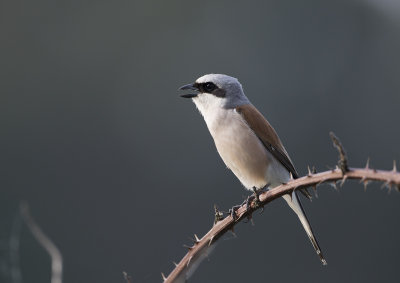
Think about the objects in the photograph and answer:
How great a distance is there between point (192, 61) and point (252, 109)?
10.4 meters

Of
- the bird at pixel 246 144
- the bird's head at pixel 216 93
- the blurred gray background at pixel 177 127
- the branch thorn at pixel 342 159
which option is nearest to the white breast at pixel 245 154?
the bird at pixel 246 144

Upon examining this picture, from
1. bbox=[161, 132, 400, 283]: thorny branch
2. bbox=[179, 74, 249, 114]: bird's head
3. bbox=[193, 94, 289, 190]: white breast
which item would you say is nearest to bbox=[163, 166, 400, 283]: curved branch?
bbox=[161, 132, 400, 283]: thorny branch

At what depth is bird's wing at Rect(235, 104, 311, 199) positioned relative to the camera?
3.71 m

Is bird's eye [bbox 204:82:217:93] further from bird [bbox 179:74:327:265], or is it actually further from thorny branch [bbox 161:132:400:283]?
thorny branch [bbox 161:132:400:283]

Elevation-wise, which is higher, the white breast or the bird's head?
the bird's head

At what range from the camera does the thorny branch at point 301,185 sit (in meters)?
1.27

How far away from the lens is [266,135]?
151 inches

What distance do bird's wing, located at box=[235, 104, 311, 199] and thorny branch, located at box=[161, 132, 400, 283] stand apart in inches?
73.0

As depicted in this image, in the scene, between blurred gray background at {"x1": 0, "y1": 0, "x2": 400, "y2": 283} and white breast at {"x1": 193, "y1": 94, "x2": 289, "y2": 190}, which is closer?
white breast at {"x1": 193, "y1": 94, "x2": 289, "y2": 190}

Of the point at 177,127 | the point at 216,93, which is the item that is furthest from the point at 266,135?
the point at 177,127

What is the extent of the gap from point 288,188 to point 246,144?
206 cm

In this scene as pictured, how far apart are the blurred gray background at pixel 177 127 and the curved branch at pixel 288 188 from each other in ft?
5.94

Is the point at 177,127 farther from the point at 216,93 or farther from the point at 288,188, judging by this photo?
the point at 288,188

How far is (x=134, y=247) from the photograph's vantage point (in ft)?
29.4
